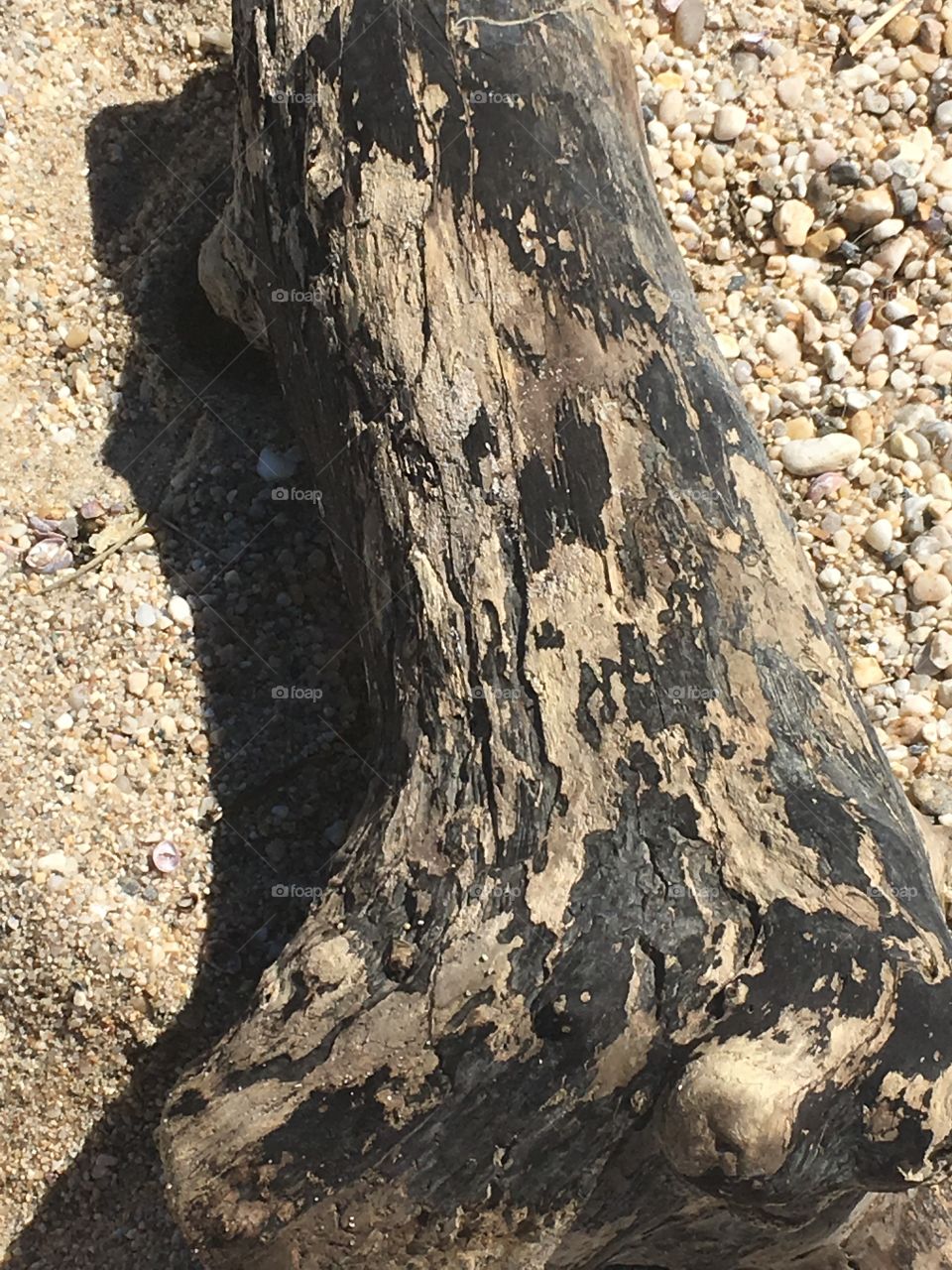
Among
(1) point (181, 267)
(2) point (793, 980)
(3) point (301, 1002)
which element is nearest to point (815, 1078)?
(2) point (793, 980)

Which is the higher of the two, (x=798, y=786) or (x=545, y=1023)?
(x=798, y=786)

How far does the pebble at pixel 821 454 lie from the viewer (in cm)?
291

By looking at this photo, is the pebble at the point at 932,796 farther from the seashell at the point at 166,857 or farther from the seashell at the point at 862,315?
the seashell at the point at 166,857

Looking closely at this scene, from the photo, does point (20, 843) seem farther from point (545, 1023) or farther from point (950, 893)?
point (950, 893)

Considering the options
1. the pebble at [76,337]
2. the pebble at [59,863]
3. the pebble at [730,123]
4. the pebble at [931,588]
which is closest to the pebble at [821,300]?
the pebble at [730,123]

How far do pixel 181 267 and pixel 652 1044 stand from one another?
2.55 metres

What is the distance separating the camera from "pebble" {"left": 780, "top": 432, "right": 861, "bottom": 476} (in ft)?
9.55

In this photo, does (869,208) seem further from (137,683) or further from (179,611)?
Answer: (137,683)

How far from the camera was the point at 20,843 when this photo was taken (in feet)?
8.82

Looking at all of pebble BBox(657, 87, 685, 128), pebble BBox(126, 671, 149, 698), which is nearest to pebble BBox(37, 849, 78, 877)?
pebble BBox(126, 671, 149, 698)

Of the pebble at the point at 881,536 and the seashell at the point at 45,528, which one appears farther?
the seashell at the point at 45,528

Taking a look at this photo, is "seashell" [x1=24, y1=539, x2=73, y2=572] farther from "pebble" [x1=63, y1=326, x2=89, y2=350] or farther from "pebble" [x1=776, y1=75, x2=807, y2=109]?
"pebble" [x1=776, y1=75, x2=807, y2=109]

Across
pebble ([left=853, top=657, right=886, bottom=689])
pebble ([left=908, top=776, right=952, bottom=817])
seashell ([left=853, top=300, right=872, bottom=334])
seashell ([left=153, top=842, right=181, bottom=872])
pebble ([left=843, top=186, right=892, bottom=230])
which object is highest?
pebble ([left=843, top=186, right=892, bottom=230])

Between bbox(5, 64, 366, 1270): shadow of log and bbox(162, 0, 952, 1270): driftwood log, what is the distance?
0.52 metres
